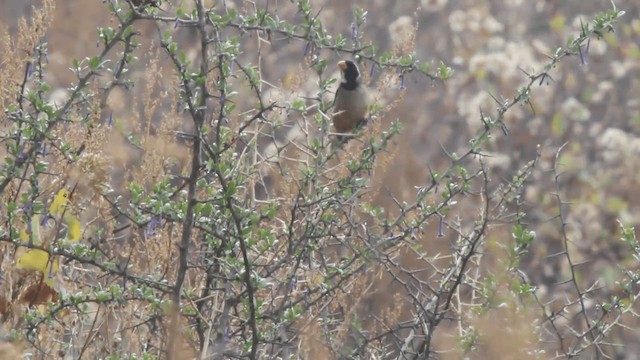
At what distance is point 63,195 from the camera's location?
137 inches

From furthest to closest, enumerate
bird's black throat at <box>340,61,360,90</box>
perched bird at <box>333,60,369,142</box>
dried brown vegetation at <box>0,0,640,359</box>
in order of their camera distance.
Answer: bird's black throat at <box>340,61,360,90</box>, perched bird at <box>333,60,369,142</box>, dried brown vegetation at <box>0,0,640,359</box>

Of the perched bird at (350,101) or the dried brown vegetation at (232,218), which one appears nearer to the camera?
the dried brown vegetation at (232,218)

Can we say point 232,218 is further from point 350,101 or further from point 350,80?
point 350,80

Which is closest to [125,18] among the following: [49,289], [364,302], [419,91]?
[49,289]

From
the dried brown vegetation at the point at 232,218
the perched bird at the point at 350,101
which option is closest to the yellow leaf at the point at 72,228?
the dried brown vegetation at the point at 232,218

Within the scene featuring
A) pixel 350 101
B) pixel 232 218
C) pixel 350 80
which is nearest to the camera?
pixel 232 218

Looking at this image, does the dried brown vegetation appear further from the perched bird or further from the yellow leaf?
the perched bird

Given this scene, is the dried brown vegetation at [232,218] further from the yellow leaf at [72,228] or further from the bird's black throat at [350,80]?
the bird's black throat at [350,80]

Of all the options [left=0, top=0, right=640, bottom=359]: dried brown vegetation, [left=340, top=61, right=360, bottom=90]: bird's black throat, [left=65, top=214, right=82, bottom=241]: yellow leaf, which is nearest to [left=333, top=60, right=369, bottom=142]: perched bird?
[left=340, top=61, right=360, bottom=90]: bird's black throat

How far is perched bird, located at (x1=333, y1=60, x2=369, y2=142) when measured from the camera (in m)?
5.54

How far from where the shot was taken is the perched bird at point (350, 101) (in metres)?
5.54

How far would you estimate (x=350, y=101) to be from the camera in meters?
5.84

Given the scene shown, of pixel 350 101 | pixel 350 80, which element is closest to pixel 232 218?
pixel 350 101

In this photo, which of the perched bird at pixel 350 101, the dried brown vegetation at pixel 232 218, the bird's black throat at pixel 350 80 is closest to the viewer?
the dried brown vegetation at pixel 232 218
